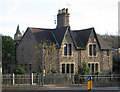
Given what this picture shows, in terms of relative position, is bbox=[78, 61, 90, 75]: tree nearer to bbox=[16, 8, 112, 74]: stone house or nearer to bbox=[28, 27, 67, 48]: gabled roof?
bbox=[16, 8, 112, 74]: stone house

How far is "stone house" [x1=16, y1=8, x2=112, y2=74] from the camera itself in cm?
3416

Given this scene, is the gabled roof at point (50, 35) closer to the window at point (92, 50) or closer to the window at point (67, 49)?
the window at point (67, 49)

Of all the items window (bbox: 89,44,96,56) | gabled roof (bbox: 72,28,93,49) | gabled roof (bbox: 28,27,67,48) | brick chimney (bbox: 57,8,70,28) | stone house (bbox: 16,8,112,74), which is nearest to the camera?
stone house (bbox: 16,8,112,74)

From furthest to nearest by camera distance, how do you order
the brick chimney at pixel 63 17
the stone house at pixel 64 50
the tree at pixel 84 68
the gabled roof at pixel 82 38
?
1. the gabled roof at pixel 82 38
2. the brick chimney at pixel 63 17
3. the tree at pixel 84 68
4. the stone house at pixel 64 50

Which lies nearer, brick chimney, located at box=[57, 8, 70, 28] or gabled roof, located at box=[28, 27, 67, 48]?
gabled roof, located at box=[28, 27, 67, 48]

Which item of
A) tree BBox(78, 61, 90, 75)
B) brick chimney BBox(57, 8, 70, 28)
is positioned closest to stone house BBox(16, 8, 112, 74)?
brick chimney BBox(57, 8, 70, 28)

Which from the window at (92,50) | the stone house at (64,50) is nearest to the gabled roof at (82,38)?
the stone house at (64,50)

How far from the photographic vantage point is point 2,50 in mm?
38156

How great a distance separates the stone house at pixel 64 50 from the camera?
34.2m

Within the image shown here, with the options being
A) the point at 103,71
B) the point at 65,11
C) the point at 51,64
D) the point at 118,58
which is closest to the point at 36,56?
the point at 51,64

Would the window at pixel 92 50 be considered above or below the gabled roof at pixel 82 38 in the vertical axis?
below

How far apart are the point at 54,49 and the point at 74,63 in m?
4.33

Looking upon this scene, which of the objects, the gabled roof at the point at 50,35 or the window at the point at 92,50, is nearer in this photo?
the gabled roof at the point at 50,35

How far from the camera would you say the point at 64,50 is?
34812mm
